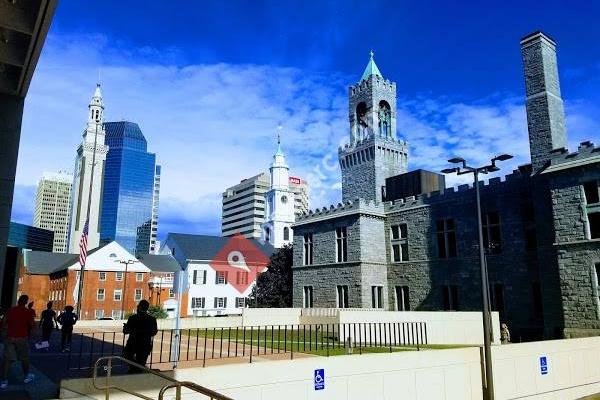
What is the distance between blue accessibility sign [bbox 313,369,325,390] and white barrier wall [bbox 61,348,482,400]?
74 millimetres

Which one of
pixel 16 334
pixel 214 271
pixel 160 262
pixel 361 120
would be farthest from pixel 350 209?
pixel 160 262

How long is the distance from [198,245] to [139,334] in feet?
215

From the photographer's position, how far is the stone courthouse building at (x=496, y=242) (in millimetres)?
24125

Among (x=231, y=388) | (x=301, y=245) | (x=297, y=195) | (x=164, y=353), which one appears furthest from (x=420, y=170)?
(x=297, y=195)

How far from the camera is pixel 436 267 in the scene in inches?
1303

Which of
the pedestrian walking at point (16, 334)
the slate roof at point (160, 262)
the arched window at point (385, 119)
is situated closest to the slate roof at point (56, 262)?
the slate roof at point (160, 262)

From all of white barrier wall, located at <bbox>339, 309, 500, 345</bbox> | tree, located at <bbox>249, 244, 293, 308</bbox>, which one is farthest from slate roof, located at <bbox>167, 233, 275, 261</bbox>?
white barrier wall, located at <bbox>339, 309, 500, 345</bbox>

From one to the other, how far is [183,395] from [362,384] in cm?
511

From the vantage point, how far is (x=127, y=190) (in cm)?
18012

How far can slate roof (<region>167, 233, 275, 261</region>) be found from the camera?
71.8m

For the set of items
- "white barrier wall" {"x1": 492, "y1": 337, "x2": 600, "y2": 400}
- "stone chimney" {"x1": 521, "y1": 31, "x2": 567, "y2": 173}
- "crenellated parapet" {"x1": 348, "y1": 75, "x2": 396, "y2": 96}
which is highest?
"crenellated parapet" {"x1": 348, "y1": 75, "x2": 396, "y2": 96}

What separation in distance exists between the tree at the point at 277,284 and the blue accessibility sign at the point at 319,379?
3522cm

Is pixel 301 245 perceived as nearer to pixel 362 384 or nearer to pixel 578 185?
pixel 578 185

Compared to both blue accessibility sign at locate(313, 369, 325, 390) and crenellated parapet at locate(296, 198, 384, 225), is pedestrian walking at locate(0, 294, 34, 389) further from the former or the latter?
crenellated parapet at locate(296, 198, 384, 225)
